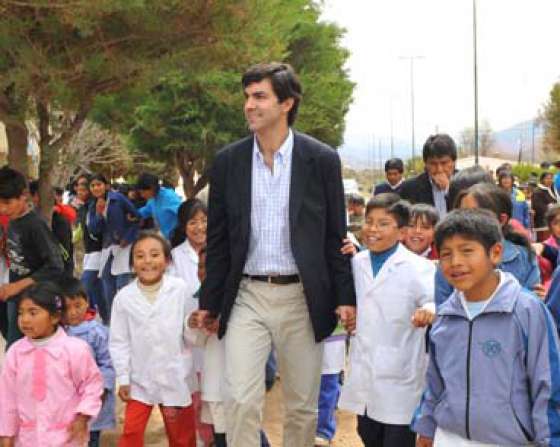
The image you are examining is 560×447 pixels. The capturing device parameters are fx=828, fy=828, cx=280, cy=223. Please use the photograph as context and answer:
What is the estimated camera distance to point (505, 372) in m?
2.84

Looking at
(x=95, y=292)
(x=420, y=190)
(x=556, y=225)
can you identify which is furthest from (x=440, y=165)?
(x=95, y=292)

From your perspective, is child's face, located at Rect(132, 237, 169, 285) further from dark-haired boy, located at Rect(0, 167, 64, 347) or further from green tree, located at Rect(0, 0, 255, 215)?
green tree, located at Rect(0, 0, 255, 215)

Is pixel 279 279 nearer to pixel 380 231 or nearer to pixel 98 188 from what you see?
pixel 380 231

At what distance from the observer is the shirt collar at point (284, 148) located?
4.01 m

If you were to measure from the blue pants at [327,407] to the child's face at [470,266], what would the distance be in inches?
99.7

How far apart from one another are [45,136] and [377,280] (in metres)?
3.04

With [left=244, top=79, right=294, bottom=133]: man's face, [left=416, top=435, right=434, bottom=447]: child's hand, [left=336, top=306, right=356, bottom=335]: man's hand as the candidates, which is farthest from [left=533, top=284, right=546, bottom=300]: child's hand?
[left=244, top=79, right=294, bottom=133]: man's face

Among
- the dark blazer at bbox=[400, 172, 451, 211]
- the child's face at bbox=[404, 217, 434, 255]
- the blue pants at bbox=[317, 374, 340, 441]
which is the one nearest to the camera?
the child's face at bbox=[404, 217, 434, 255]

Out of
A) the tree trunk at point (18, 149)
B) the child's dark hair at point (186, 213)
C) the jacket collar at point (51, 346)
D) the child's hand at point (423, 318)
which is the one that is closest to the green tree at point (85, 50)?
the tree trunk at point (18, 149)

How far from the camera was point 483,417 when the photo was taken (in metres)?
2.86

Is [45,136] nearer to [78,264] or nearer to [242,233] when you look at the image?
[242,233]

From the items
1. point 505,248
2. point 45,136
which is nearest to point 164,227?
point 45,136

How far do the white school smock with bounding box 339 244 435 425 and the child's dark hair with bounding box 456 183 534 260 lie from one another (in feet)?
1.74

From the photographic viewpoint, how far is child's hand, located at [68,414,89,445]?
4148 mm
